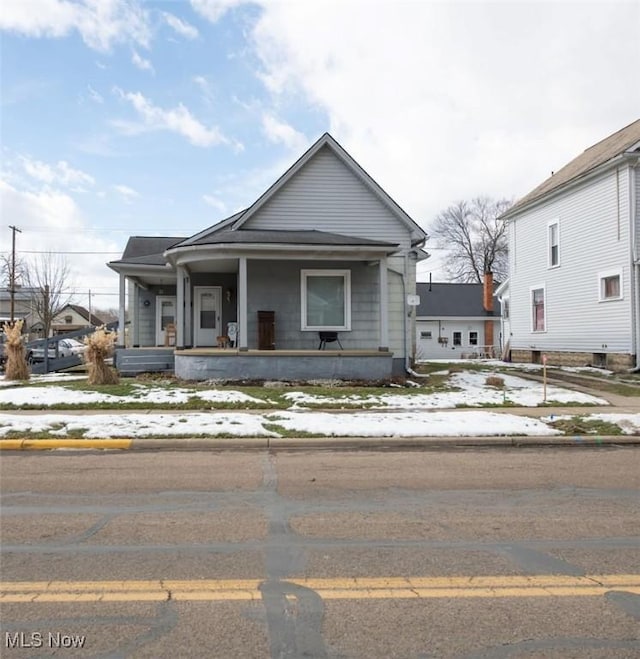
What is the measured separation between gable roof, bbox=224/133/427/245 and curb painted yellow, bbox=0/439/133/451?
10036 millimetres

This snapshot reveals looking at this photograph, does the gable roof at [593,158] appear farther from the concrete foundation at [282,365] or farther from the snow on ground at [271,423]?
the snow on ground at [271,423]

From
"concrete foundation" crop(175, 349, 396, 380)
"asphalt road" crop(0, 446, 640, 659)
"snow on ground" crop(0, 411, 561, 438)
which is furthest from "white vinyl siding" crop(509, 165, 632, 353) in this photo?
"asphalt road" crop(0, 446, 640, 659)

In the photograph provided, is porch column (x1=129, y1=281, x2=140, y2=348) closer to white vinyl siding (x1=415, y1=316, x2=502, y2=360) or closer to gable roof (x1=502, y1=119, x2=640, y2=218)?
gable roof (x1=502, y1=119, x2=640, y2=218)

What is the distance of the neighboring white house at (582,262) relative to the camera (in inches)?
735

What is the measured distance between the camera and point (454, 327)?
4284cm

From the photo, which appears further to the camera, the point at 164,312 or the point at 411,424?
the point at 164,312

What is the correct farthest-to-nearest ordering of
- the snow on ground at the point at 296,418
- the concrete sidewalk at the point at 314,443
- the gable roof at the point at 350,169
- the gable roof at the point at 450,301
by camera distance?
the gable roof at the point at 450,301
the gable roof at the point at 350,169
the snow on ground at the point at 296,418
the concrete sidewalk at the point at 314,443

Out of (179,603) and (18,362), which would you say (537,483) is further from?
(18,362)

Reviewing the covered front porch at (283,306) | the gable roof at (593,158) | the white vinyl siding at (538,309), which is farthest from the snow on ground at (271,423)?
the white vinyl siding at (538,309)

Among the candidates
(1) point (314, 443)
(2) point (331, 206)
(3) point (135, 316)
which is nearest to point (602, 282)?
(2) point (331, 206)

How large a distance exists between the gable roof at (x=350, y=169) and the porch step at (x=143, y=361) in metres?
4.67

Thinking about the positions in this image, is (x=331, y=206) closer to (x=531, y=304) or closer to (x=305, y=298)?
(x=305, y=298)

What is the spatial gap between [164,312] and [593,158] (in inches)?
700

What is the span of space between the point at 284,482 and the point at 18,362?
12829mm
